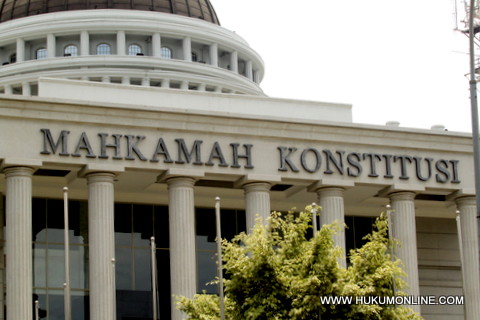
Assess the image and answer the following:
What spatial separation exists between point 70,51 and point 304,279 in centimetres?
5214

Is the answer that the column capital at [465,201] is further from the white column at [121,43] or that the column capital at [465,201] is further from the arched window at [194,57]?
the arched window at [194,57]

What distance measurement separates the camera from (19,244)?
49781 mm

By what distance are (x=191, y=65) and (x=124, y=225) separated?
28.4m

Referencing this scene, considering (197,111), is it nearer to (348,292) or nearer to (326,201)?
(326,201)

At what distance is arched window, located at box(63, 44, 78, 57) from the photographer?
8506 centimetres

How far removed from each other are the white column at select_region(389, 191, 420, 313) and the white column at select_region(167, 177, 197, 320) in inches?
416

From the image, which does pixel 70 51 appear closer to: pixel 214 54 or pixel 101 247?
pixel 214 54

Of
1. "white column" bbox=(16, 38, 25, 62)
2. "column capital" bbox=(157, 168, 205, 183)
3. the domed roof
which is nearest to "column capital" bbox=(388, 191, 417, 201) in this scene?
"column capital" bbox=(157, 168, 205, 183)

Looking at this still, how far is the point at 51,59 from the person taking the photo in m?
83.4

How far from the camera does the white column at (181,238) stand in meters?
52.9

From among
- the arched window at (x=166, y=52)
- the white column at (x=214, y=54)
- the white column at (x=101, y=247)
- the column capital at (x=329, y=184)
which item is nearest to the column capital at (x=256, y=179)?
the column capital at (x=329, y=184)

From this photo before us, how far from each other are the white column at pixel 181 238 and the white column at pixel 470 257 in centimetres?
1455

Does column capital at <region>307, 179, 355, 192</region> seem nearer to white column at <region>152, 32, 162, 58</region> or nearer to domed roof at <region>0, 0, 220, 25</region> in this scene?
white column at <region>152, 32, 162, 58</region>

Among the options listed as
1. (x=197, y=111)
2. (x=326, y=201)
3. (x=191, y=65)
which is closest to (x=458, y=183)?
(x=326, y=201)
